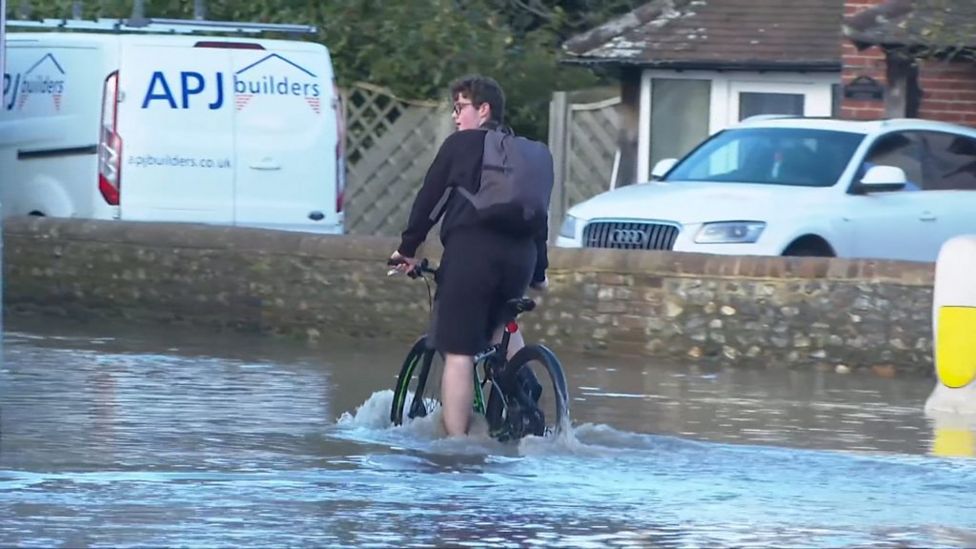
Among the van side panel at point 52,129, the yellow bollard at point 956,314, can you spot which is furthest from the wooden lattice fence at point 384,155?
the yellow bollard at point 956,314

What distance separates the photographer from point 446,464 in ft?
29.8

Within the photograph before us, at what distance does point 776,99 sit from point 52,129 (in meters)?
7.99

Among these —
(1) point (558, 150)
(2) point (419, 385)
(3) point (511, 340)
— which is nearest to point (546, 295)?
(2) point (419, 385)

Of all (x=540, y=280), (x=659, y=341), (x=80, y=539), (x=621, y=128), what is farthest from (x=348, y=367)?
(x=621, y=128)

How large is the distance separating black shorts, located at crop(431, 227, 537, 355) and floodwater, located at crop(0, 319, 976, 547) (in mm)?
475

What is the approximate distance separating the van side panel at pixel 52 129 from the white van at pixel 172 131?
0.03 ft

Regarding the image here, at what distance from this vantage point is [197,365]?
12680 millimetres

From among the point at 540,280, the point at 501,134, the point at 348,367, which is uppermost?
the point at 501,134

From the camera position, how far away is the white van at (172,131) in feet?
51.4

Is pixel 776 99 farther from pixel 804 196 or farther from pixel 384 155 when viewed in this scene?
pixel 804 196

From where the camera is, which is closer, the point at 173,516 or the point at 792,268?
the point at 173,516

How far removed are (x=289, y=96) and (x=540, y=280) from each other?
6981mm

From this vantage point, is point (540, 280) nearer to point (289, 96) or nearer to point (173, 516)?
point (173, 516)

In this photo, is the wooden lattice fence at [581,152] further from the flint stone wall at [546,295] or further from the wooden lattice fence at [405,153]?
the flint stone wall at [546,295]
